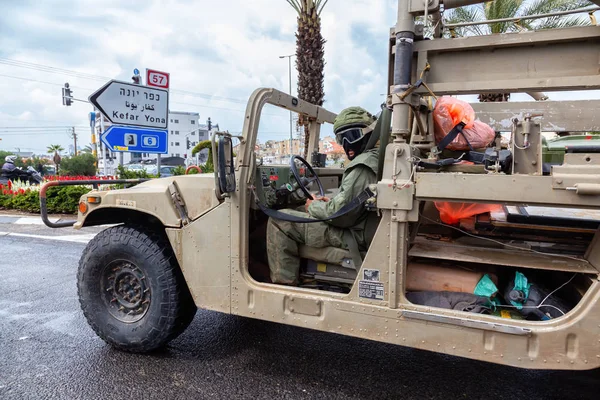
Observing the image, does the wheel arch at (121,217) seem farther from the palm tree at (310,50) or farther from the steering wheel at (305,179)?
the palm tree at (310,50)

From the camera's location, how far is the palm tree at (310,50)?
A: 416 inches

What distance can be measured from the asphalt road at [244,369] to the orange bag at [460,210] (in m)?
1.16

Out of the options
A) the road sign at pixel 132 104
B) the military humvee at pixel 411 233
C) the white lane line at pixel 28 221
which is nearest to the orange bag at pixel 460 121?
the military humvee at pixel 411 233

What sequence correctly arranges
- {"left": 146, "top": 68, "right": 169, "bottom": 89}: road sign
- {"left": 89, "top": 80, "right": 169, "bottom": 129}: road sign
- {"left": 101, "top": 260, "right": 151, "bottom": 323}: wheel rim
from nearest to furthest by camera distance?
1. {"left": 101, "top": 260, "right": 151, "bottom": 323}: wheel rim
2. {"left": 89, "top": 80, "right": 169, "bottom": 129}: road sign
3. {"left": 146, "top": 68, "right": 169, "bottom": 89}: road sign

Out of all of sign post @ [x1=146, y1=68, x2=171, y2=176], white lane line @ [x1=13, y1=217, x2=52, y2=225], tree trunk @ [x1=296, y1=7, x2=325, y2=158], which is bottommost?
white lane line @ [x1=13, y1=217, x2=52, y2=225]

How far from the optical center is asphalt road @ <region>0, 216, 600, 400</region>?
275 centimetres

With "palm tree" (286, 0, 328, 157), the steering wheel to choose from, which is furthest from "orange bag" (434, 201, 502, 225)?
"palm tree" (286, 0, 328, 157)

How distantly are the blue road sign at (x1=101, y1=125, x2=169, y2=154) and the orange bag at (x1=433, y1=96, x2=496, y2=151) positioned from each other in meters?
5.34

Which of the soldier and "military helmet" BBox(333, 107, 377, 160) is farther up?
"military helmet" BBox(333, 107, 377, 160)

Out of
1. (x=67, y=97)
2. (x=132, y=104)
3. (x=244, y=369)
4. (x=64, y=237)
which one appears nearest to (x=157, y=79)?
(x=132, y=104)

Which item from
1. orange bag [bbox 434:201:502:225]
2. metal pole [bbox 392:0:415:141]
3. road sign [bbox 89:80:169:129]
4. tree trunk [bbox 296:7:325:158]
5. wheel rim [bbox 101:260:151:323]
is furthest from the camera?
tree trunk [bbox 296:7:325:158]

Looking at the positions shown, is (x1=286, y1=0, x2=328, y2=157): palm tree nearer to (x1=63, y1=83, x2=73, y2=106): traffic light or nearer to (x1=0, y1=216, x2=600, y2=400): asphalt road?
(x1=0, y1=216, x2=600, y2=400): asphalt road

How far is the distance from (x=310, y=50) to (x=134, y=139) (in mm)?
5518

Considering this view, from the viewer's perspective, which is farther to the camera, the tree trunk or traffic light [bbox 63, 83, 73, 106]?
traffic light [bbox 63, 83, 73, 106]
